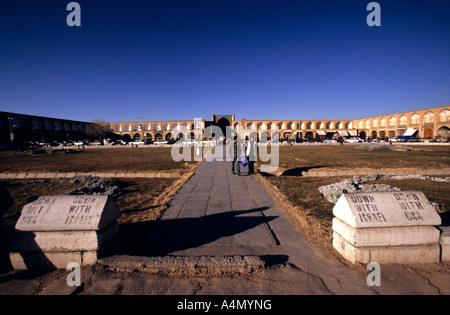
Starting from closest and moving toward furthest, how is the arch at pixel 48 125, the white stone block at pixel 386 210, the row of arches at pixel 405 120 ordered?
the white stone block at pixel 386 210
the row of arches at pixel 405 120
the arch at pixel 48 125

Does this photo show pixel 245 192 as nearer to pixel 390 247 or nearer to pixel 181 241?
pixel 181 241

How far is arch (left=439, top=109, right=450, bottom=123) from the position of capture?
39.0 m

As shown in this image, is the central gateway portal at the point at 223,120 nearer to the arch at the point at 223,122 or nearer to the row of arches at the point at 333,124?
the arch at the point at 223,122

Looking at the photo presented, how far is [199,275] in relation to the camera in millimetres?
2193

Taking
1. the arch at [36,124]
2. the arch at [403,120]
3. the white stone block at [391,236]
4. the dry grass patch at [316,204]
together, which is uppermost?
the arch at [403,120]

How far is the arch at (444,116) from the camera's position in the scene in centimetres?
3900

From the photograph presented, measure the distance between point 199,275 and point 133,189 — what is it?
4.89m

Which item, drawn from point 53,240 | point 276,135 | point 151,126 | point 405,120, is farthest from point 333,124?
point 53,240

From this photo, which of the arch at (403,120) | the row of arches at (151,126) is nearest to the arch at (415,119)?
the arch at (403,120)

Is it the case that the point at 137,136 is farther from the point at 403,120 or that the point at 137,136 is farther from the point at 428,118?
the point at 428,118

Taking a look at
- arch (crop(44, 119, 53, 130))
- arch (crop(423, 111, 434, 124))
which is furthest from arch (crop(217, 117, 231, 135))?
arch (crop(423, 111, 434, 124))

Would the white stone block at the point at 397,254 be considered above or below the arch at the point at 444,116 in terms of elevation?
below

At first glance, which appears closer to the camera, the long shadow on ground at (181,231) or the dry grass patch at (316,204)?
the long shadow on ground at (181,231)
